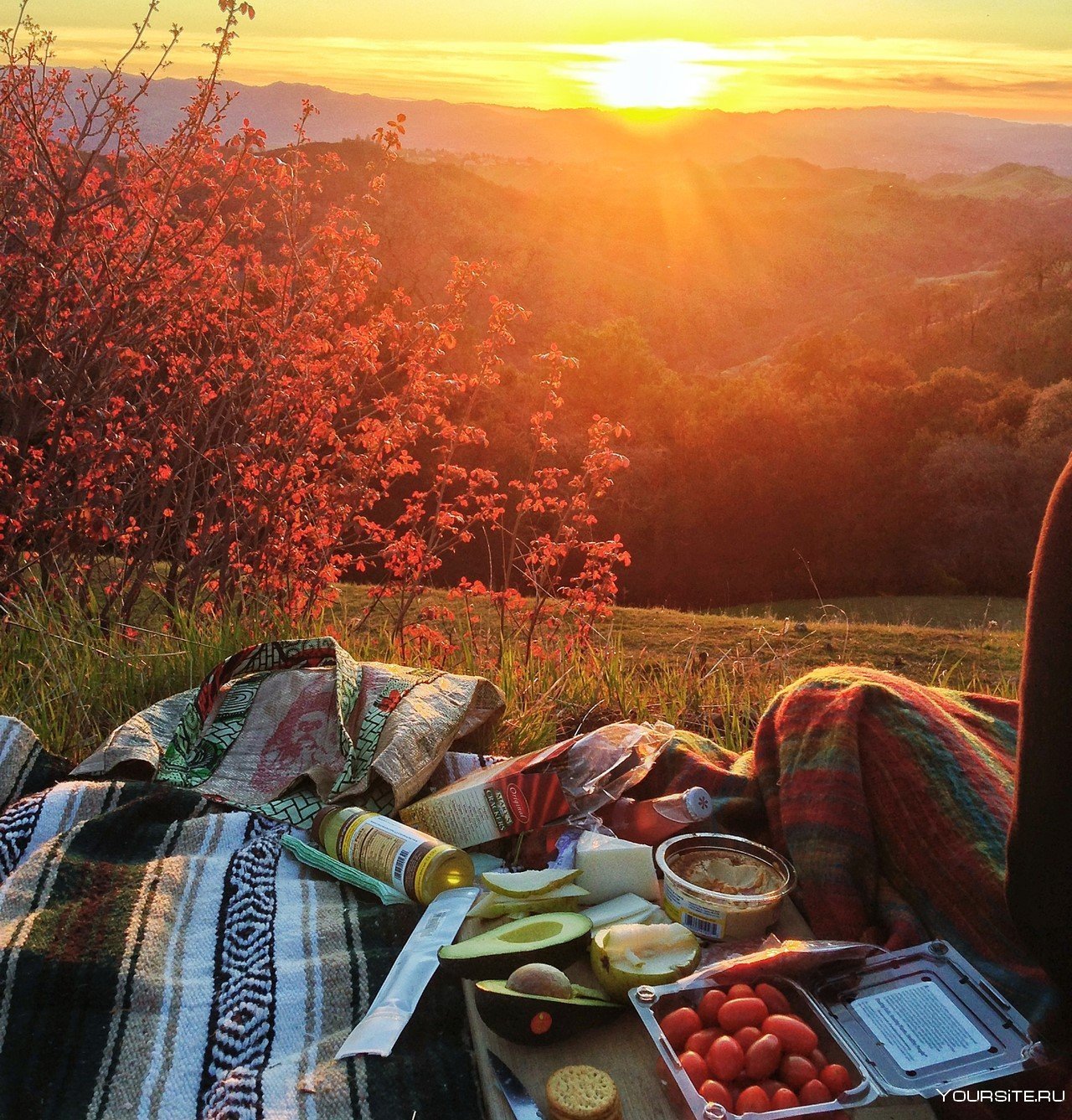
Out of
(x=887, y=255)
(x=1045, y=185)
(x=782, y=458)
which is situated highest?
(x=1045, y=185)

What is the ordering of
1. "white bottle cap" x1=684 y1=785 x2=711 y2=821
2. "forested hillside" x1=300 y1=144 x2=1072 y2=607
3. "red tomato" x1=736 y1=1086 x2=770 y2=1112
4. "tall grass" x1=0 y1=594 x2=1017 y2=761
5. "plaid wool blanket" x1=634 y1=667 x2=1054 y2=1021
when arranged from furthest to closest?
"forested hillside" x1=300 y1=144 x2=1072 y2=607
"tall grass" x1=0 y1=594 x2=1017 y2=761
"white bottle cap" x1=684 y1=785 x2=711 y2=821
"plaid wool blanket" x1=634 y1=667 x2=1054 y2=1021
"red tomato" x1=736 y1=1086 x2=770 y2=1112

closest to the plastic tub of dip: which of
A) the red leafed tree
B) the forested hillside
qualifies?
the red leafed tree

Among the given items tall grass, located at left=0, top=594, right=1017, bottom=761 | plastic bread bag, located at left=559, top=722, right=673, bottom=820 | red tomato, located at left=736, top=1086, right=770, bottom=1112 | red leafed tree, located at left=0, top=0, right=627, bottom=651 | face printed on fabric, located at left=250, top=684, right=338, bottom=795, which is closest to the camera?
red tomato, located at left=736, top=1086, right=770, bottom=1112

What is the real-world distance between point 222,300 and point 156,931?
4653 millimetres

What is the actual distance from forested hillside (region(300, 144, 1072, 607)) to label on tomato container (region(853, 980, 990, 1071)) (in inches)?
572

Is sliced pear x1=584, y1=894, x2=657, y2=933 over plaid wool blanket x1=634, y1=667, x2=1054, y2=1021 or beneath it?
beneath

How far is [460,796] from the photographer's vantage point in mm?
2094

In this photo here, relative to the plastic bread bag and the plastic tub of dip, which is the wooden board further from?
the plastic bread bag

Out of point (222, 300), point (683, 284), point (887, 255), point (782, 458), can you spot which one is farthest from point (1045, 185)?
point (222, 300)

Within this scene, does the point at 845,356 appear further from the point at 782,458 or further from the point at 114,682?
the point at 114,682

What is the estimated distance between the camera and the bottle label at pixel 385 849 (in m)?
1.88

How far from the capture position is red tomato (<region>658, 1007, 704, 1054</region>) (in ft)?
4.71

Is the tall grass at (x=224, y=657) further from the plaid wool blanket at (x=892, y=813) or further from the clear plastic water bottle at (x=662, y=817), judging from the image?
the plaid wool blanket at (x=892, y=813)

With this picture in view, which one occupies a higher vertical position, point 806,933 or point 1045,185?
point 1045,185
